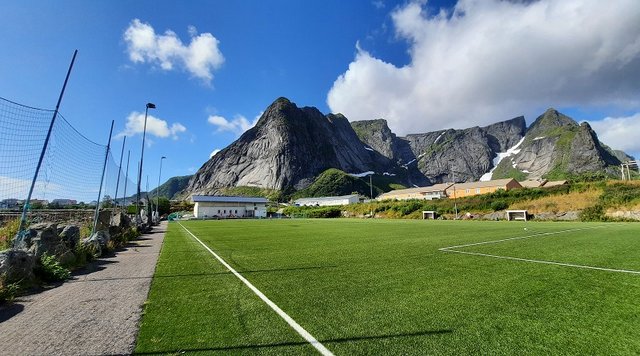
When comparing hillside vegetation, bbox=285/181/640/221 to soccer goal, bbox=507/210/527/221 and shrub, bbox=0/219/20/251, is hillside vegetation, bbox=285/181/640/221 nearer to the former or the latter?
soccer goal, bbox=507/210/527/221

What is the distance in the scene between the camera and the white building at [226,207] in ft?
289

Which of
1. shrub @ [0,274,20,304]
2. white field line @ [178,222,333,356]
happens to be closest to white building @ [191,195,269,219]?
shrub @ [0,274,20,304]

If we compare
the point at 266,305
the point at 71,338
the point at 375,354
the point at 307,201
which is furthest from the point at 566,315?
the point at 307,201

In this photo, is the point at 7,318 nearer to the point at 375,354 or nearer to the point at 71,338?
the point at 71,338

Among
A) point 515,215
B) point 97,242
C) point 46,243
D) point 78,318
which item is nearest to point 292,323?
point 78,318

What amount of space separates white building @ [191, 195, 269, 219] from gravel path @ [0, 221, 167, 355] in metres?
78.1

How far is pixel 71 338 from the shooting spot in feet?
14.9

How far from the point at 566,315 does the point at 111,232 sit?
68.2ft

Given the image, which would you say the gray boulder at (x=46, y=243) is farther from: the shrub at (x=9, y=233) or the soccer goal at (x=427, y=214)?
the soccer goal at (x=427, y=214)

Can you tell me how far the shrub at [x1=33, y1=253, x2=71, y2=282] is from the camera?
867 cm

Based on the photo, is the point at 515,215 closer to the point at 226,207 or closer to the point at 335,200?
the point at 226,207

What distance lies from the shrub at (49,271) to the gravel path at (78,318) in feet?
1.25

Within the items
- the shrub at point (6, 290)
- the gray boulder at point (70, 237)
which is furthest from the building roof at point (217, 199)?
the shrub at point (6, 290)

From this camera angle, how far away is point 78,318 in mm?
5457
